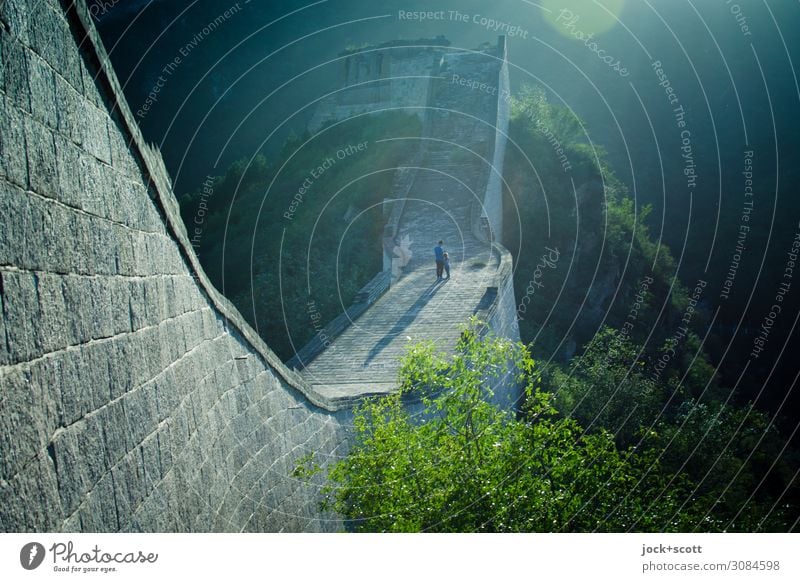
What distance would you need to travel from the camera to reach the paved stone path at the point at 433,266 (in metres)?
12.6

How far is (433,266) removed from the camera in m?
18.5

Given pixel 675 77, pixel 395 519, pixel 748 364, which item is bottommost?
pixel 748 364

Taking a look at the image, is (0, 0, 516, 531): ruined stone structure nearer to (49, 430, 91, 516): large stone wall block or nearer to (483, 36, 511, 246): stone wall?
(49, 430, 91, 516): large stone wall block

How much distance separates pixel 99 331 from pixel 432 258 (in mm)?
15796

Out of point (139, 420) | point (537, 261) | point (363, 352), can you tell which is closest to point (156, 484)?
point (139, 420)

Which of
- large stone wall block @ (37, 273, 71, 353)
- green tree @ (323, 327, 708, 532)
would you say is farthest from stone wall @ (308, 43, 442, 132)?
large stone wall block @ (37, 273, 71, 353)

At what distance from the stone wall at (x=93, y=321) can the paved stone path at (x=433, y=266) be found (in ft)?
13.9

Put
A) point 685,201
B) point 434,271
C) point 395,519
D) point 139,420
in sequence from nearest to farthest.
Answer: point 139,420, point 395,519, point 434,271, point 685,201

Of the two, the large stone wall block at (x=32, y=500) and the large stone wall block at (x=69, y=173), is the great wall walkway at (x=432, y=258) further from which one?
the large stone wall block at (x=32, y=500)

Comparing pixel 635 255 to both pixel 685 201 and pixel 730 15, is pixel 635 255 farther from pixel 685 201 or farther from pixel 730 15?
pixel 730 15

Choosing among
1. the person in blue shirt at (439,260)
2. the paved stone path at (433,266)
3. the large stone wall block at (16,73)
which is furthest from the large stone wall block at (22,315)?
the person in blue shirt at (439,260)

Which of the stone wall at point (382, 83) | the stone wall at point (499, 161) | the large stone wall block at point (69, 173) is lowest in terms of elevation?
the large stone wall block at point (69, 173)

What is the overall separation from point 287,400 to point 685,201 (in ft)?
92.1

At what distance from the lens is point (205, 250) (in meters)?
20.4
